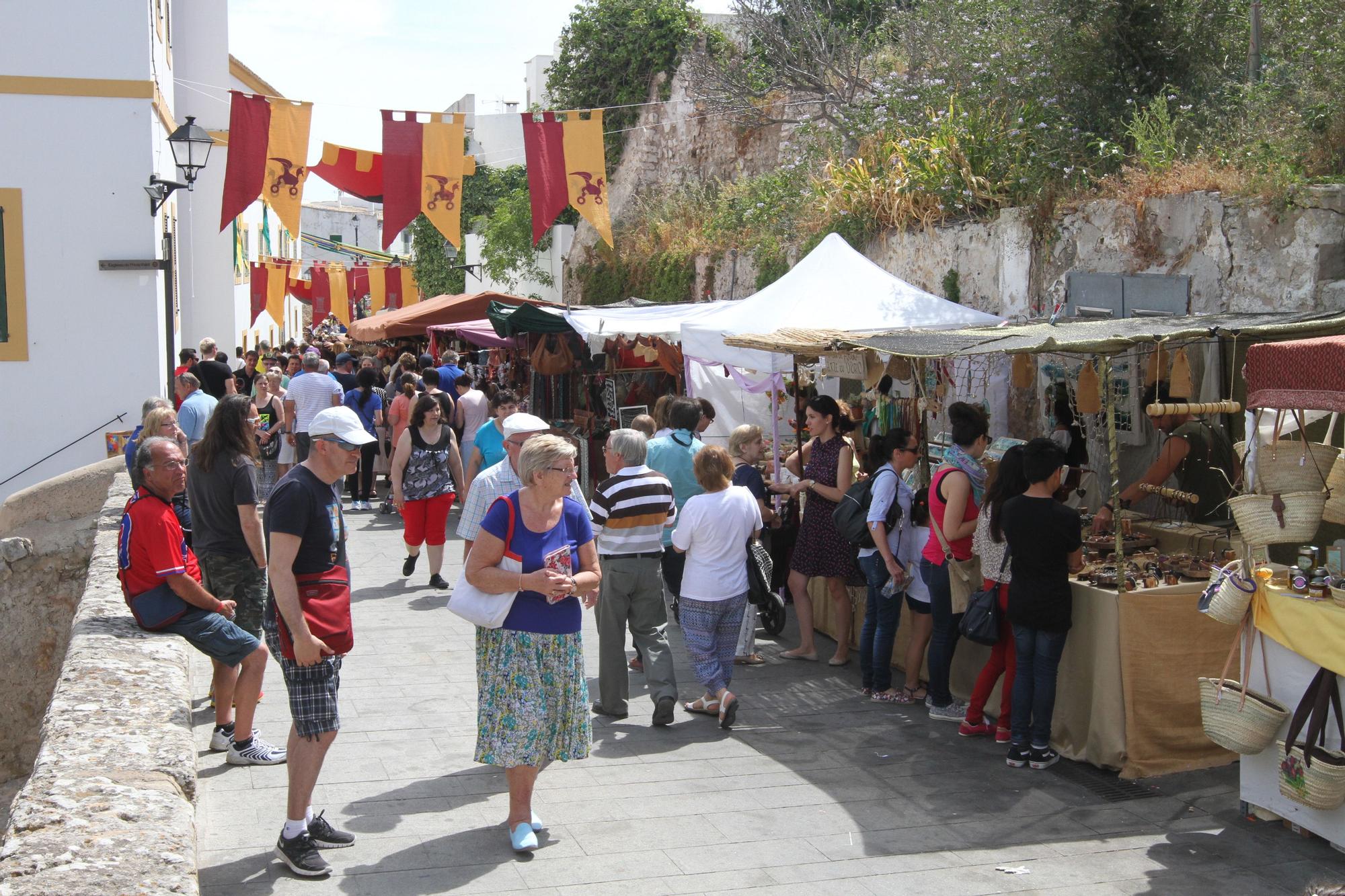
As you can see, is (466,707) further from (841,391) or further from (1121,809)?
(841,391)

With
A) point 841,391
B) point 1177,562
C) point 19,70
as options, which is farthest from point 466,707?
point 19,70

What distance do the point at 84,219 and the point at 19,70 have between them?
1.64 meters

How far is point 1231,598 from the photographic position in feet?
16.2

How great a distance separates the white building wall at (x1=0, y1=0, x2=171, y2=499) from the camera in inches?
484

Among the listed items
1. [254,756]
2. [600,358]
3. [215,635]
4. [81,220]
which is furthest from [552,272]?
[215,635]

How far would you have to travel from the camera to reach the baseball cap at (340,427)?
14.2 ft

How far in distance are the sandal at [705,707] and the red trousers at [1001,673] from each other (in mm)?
1380

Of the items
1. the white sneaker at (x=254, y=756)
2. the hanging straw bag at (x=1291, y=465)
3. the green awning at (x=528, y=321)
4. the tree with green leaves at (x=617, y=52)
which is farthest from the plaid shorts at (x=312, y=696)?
the tree with green leaves at (x=617, y=52)

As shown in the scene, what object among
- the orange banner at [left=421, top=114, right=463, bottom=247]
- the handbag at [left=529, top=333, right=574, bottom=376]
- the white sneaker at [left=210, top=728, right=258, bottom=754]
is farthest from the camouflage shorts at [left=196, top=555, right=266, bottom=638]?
the handbag at [left=529, top=333, right=574, bottom=376]

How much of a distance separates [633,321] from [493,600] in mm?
7476

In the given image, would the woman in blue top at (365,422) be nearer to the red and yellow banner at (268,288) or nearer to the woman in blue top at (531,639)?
the woman in blue top at (531,639)

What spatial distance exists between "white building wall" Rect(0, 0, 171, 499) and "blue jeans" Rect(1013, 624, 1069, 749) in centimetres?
1051

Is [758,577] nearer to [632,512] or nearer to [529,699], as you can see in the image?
[632,512]

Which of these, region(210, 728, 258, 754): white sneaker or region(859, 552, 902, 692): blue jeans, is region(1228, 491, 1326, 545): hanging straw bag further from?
region(210, 728, 258, 754): white sneaker
